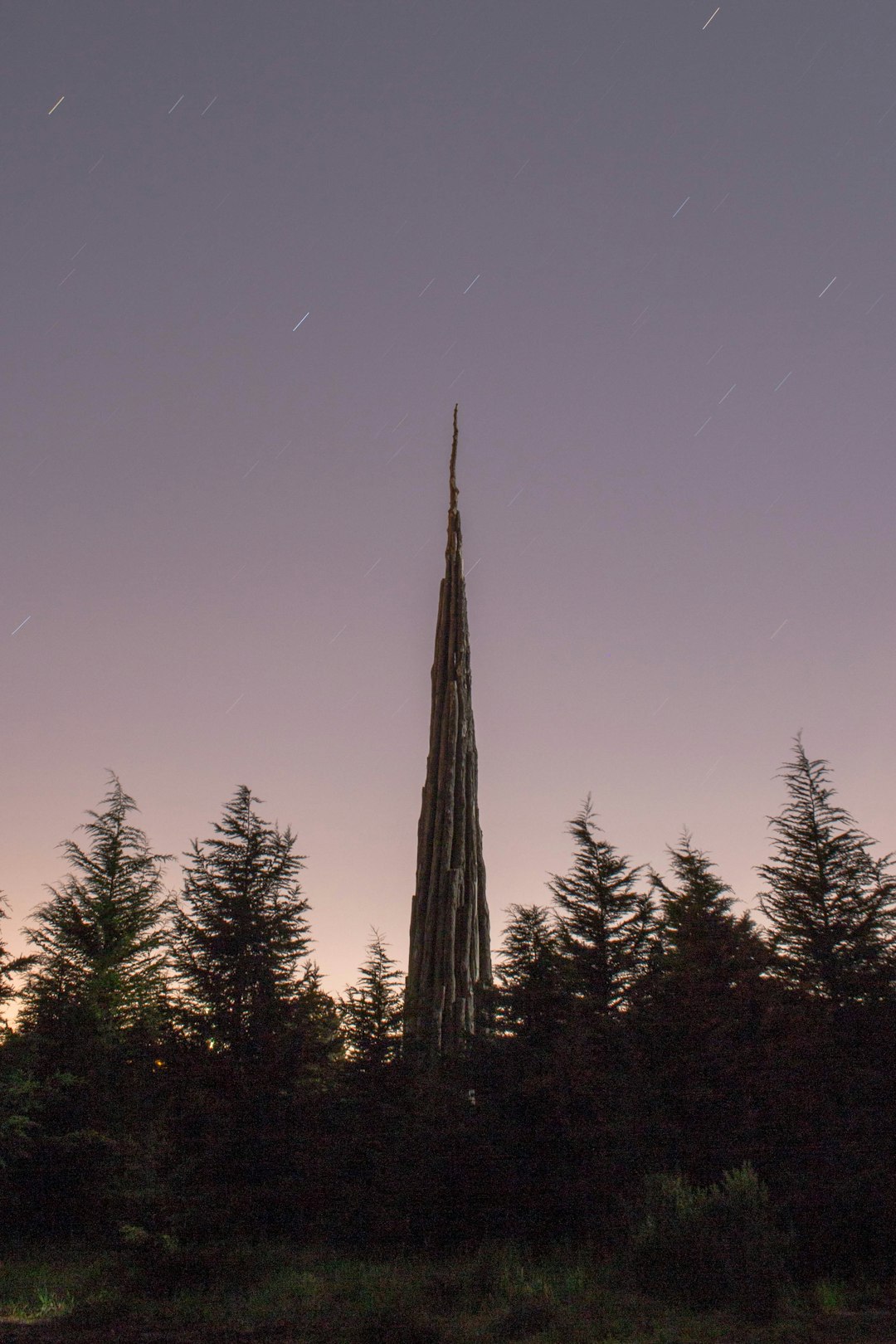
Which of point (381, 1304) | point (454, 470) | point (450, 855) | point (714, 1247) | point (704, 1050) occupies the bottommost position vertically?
point (381, 1304)

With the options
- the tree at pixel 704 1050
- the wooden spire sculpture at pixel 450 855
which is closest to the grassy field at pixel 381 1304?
the tree at pixel 704 1050

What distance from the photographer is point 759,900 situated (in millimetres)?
17453

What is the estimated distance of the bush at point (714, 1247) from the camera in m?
11.5

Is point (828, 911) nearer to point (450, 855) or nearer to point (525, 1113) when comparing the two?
point (525, 1113)

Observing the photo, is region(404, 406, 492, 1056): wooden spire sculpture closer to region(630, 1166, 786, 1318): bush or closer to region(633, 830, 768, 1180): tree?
region(633, 830, 768, 1180): tree

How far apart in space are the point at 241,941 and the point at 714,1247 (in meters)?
9.66

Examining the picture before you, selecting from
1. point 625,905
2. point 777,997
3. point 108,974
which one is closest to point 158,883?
point 108,974

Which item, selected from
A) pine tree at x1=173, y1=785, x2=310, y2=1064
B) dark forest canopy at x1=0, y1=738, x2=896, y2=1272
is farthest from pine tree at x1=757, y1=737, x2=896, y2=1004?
pine tree at x1=173, y1=785, x2=310, y2=1064

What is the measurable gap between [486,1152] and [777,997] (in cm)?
592

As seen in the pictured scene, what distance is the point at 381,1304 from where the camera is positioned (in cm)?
1264

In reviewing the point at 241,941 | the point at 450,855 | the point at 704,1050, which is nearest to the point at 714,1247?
the point at 704,1050

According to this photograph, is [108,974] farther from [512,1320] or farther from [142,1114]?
[512,1320]

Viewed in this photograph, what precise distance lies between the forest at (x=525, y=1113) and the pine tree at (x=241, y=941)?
0.17 feet

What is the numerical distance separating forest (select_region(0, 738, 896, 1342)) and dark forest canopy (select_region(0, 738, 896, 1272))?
0.05m
